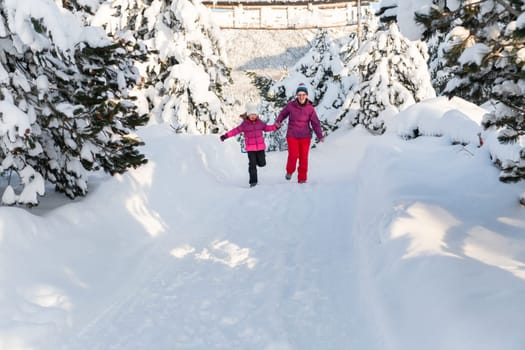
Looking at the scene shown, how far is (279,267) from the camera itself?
4695 mm

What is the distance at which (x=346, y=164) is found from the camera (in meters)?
13.3

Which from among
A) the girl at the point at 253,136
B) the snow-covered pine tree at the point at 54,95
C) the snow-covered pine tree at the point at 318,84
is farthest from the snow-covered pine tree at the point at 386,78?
the snow-covered pine tree at the point at 54,95

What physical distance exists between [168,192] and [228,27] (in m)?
35.9

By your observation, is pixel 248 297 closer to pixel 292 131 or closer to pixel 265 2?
pixel 292 131

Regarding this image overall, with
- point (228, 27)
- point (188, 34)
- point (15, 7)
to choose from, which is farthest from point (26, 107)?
point (228, 27)

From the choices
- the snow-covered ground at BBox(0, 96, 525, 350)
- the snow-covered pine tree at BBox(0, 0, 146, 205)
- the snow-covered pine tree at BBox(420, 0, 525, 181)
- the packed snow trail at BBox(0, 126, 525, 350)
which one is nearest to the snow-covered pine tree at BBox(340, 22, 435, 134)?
the snow-covered ground at BBox(0, 96, 525, 350)

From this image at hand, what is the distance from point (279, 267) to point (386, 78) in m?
14.1

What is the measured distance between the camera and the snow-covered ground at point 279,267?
3.17 meters

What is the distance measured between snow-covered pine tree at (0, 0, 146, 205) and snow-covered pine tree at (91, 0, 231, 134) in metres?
9.73

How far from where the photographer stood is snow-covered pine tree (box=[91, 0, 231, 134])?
608 inches

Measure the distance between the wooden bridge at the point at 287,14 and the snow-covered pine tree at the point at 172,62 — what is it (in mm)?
25180

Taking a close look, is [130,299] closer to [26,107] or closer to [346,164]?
[26,107]

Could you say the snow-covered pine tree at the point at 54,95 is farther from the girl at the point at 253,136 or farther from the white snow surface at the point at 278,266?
the girl at the point at 253,136

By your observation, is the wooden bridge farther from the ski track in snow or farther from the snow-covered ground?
the ski track in snow
